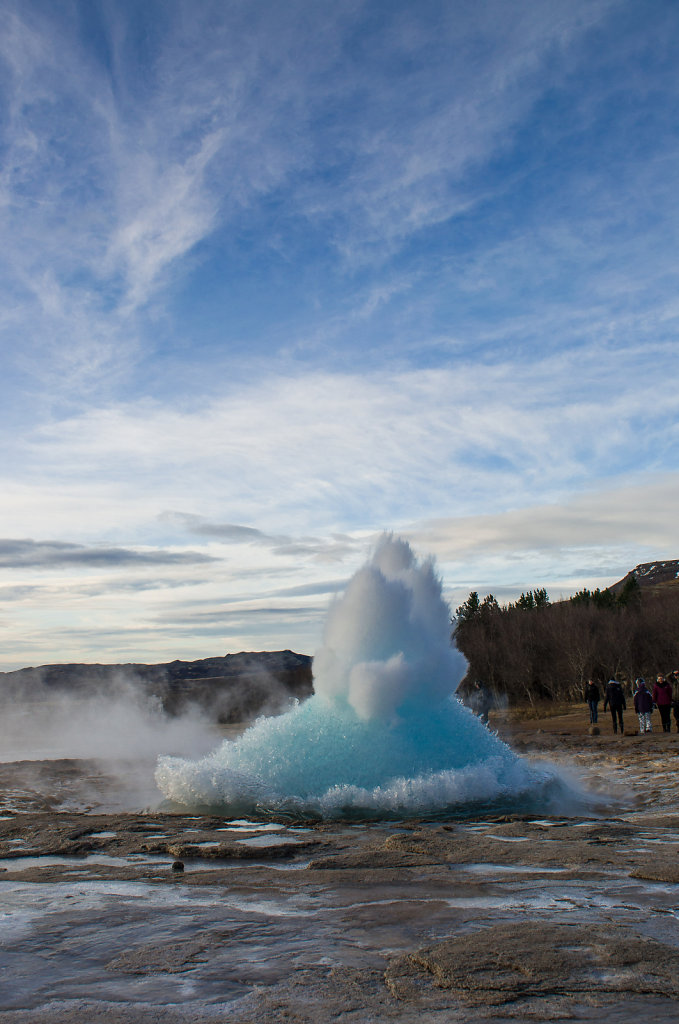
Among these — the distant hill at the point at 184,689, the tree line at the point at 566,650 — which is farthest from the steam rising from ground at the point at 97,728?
the tree line at the point at 566,650

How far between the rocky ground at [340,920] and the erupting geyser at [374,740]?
32.7 inches

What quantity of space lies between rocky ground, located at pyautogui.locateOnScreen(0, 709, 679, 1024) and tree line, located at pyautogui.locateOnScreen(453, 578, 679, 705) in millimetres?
45379

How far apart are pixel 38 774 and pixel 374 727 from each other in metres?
8.34

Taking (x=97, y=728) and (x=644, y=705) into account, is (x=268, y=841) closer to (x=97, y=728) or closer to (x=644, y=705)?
(x=644, y=705)

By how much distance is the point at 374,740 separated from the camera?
11.7 meters

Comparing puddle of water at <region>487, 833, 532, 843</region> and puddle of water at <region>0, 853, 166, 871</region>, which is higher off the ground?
puddle of water at <region>0, 853, 166, 871</region>

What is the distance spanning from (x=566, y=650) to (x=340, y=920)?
172ft

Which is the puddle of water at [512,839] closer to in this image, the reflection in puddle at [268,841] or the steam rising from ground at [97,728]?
the reflection in puddle at [268,841]

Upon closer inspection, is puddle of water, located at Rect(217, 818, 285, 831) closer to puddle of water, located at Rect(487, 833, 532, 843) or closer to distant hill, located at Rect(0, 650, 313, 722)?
puddle of water, located at Rect(487, 833, 532, 843)

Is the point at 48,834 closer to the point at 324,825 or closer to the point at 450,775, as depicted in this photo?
the point at 324,825

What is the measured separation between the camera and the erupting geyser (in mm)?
10945

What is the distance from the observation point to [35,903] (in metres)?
6.12

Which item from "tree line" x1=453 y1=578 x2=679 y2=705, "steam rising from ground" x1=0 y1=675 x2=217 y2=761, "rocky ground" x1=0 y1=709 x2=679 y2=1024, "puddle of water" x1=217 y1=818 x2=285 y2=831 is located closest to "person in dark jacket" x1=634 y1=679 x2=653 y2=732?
"rocky ground" x1=0 y1=709 x2=679 y2=1024

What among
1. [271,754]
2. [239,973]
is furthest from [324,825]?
[239,973]
